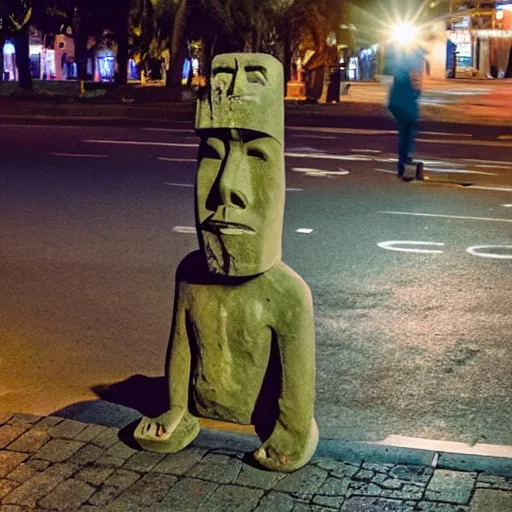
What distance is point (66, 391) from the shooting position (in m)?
5.84

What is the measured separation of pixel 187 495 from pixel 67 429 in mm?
986

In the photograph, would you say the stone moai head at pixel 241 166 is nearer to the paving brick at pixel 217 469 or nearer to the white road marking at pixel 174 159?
the paving brick at pixel 217 469

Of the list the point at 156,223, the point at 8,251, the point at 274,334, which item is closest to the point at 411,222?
the point at 156,223

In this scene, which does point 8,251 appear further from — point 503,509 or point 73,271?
point 503,509

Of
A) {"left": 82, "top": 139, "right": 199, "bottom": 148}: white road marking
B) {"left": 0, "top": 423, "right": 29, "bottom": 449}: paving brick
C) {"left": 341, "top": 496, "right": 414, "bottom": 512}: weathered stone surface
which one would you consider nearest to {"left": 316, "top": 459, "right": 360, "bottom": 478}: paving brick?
{"left": 341, "top": 496, "right": 414, "bottom": 512}: weathered stone surface

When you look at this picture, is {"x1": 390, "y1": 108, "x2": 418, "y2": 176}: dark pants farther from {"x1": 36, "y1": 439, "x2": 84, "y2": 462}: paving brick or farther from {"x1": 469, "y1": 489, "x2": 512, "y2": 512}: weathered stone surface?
{"x1": 469, "y1": 489, "x2": 512, "y2": 512}: weathered stone surface

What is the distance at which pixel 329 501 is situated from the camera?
4.17m

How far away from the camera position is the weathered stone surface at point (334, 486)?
4.26 metres

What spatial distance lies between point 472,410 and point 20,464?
97.7 inches

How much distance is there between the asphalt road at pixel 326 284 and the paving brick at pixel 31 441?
45cm

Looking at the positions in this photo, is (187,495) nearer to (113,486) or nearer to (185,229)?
(113,486)

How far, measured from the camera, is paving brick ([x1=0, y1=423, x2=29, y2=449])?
476cm

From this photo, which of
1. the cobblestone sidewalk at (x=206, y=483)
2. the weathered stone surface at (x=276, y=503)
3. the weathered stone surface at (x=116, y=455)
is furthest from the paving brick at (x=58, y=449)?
the weathered stone surface at (x=276, y=503)

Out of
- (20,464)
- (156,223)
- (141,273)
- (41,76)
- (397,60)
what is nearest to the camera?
(20,464)
